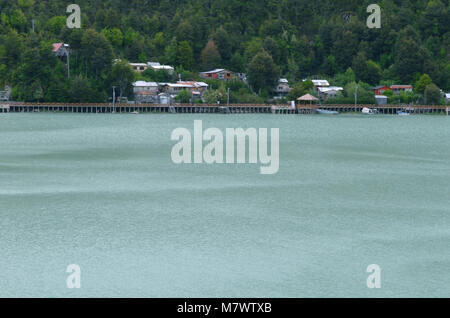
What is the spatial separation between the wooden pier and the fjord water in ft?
119

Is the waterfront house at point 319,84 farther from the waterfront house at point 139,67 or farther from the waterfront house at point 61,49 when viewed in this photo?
the waterfront house at point 61,49

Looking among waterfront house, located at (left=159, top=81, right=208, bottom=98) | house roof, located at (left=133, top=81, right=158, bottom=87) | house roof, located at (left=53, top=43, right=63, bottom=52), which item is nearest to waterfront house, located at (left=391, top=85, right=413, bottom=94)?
waterfront house, located at (left=159, top=81, right=208, bottom=98)

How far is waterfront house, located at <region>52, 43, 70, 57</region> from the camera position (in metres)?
79.8

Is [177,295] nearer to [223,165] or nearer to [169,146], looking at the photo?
[223,165]

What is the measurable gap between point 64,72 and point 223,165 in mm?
48044

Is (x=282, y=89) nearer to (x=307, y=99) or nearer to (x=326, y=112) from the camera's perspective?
(x=307, y=99)

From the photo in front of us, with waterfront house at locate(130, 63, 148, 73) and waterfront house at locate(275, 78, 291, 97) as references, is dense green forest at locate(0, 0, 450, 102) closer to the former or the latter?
waterfront house at locate(275, 78, 291, 97)

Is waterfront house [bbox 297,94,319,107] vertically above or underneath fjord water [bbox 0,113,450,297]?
above

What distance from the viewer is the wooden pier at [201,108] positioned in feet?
252

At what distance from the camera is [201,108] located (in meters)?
80.9

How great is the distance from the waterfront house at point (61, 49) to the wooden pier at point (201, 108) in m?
6.28

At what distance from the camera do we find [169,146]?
44.1 metres
